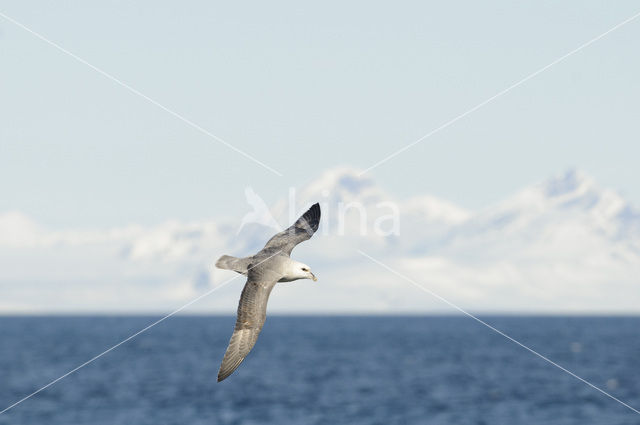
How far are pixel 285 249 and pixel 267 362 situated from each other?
570ft

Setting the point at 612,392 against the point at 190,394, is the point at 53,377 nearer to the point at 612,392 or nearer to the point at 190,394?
the point at 190,394

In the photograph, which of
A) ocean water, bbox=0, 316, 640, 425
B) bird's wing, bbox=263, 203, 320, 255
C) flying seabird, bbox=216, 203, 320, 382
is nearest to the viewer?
flying seabird, bbox=216, 203, 320, 382

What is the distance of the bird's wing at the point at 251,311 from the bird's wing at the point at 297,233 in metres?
1.51

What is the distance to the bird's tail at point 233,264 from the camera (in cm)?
2337

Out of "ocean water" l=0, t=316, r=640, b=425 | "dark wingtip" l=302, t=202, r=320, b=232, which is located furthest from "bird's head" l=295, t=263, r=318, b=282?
"ocean water" l=0, t=316, r=640, b=425

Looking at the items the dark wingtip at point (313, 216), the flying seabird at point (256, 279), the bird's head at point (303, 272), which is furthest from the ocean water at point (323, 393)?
the bird's head at point (303, 272)

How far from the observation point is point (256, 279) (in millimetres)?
22594

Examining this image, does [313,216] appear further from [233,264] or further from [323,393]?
[323,393]

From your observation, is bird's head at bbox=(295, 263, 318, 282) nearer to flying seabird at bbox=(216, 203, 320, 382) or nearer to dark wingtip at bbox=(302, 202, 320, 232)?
flying seabird at bbox=(216, 203, 320, 382)

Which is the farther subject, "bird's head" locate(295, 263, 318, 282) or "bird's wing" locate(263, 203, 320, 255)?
"bird's wing" locate(263, 203, 320, 255)

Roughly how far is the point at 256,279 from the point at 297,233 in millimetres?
3144

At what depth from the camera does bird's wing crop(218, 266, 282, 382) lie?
71.3 feet

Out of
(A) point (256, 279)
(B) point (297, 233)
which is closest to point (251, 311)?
(A) point (256, 279)

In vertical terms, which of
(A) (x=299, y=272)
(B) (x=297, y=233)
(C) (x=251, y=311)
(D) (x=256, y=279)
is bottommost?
(C) (x=251, y=311)
